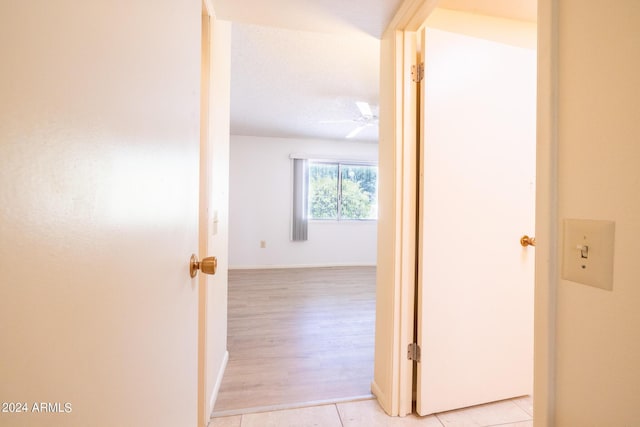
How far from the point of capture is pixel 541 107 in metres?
0.56

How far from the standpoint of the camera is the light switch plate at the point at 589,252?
453 millimetres

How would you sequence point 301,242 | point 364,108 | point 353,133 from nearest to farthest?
point 364,108 < point 353,133 < point 301,242

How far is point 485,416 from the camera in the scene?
1.35 metres

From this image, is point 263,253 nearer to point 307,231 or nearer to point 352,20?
point 307,231

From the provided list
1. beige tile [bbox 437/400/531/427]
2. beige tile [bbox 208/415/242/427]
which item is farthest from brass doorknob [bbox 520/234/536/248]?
beige tile [bbox 208/415/242/427]

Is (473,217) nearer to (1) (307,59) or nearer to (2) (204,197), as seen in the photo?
(2) (204,197)

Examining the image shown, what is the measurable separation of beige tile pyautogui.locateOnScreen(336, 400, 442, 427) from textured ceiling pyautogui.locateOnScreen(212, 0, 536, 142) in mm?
2126

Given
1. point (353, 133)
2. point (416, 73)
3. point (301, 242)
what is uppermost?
point (353, 133)

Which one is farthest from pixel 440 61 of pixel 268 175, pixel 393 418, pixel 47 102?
pixel 268 175

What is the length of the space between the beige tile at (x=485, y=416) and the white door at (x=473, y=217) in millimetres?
55

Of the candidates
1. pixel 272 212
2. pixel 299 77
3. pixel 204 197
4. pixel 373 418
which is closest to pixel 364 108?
pixel 299 77

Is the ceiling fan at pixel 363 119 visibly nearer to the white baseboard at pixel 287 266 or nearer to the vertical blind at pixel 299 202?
the vertical blind at pixel 299 202

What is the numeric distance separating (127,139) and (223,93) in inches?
51.1

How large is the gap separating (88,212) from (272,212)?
4426mm
